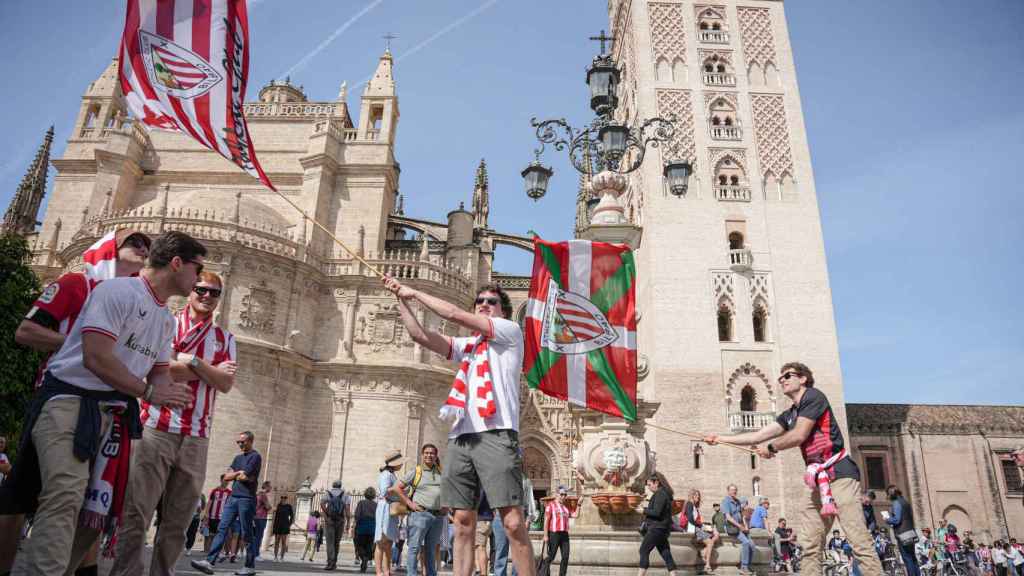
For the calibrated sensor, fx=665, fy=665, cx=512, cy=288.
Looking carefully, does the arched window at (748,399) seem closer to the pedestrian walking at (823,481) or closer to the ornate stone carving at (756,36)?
the ornate stone carving at (756,36)

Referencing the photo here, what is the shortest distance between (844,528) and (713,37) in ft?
96.9

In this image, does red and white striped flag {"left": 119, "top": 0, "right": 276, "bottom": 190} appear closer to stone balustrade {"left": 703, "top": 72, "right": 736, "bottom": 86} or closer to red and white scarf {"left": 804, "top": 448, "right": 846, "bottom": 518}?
red and white scarf {"left": 804, "top": 448, "right": 846, "bottom": 518}

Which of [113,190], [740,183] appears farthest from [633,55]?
[113,190]

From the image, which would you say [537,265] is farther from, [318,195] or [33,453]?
[318,195]

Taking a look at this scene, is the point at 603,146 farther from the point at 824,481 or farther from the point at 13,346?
the point at 13,346

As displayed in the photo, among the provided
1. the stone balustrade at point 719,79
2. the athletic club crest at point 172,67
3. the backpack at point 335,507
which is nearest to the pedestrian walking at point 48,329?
the athletic club crest at point 172,67

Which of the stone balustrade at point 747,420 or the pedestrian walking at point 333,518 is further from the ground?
the stone balustrade at point 747,420

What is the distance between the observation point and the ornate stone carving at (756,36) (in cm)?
3019

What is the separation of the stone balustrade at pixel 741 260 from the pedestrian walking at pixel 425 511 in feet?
70.1

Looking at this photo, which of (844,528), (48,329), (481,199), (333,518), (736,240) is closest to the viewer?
(48,329)

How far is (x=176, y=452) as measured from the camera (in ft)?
13.0

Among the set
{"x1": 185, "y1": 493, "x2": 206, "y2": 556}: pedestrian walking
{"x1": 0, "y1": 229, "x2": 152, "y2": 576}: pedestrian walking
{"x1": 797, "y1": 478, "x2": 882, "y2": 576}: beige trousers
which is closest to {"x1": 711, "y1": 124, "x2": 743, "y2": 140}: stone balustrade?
{"x1": 185, "y1": 493, "x2": 206, "y2": 556}: pedestrian walking

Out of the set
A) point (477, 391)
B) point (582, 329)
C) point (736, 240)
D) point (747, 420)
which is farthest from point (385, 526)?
point (736, 240)

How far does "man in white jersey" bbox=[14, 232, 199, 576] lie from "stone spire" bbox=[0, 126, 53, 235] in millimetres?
40767
